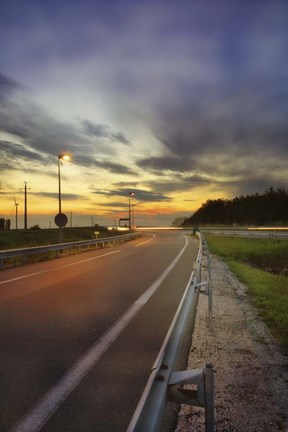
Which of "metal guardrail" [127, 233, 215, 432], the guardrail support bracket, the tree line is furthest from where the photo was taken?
the tree line

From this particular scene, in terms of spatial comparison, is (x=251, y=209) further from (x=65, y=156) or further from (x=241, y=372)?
(x=241, y=372)

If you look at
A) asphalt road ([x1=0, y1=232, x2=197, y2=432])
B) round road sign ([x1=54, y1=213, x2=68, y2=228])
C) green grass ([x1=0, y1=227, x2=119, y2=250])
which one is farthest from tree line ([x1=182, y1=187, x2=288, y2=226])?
asphalt road ([x1=0, y1=232, x2=197, y2=432])

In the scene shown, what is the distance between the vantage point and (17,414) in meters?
3.82

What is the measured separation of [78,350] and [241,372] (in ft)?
7.23

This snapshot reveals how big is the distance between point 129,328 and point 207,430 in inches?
176

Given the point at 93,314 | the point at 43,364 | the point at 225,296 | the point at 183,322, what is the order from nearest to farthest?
the point at 183,322 < the point at 43,364 < the point at 93,314 < the point at 225,296

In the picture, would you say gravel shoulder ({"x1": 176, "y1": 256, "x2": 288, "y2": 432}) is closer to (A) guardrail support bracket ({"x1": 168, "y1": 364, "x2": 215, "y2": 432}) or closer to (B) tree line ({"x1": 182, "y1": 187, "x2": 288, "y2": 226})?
(A) guardrail support bracket ({"x1": 168, "y1": 364, "x2": 215, "y2": 432})

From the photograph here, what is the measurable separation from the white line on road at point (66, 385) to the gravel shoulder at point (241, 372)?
119cm

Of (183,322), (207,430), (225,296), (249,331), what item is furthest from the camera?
(225,296)

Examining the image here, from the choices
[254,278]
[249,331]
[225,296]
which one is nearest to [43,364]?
[249,331]

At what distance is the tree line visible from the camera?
136875 mm

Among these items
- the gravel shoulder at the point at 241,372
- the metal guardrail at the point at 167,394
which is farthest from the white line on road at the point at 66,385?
the metal guardrail at the point at 167,394

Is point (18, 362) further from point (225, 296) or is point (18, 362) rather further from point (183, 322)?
point (225, 296)

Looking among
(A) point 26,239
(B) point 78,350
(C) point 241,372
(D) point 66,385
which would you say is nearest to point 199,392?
(D) point 66,385
